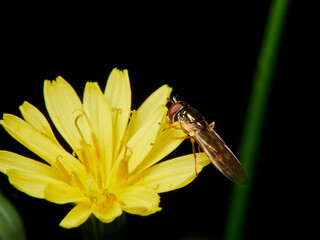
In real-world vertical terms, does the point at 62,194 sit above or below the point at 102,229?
above

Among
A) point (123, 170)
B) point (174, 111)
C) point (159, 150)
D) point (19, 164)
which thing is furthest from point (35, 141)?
point (174, 111)

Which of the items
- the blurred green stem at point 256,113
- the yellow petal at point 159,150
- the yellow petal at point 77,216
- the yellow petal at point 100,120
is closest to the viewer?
the yellow petal at point 77,216

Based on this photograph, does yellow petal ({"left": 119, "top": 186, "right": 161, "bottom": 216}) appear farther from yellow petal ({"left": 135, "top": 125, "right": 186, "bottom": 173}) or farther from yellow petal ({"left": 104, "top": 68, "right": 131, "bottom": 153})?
yellow petal ({"left": 104, "top": 68, "right": 131, "bottom": 153})

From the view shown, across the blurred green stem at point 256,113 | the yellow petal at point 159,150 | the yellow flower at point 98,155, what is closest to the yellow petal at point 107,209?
the yellow flower at point 98,155

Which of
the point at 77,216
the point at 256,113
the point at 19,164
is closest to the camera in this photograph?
the point at 77,216

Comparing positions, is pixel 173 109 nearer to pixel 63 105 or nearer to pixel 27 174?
pixel 63 105

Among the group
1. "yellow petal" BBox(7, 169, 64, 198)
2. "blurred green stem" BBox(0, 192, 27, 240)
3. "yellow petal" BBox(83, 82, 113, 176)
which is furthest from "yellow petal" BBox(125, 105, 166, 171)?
"blurred green stem" BBox(0, 192, 27, 240)

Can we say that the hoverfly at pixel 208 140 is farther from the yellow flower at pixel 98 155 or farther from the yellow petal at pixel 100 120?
the yellow petal at pixel 100 120
